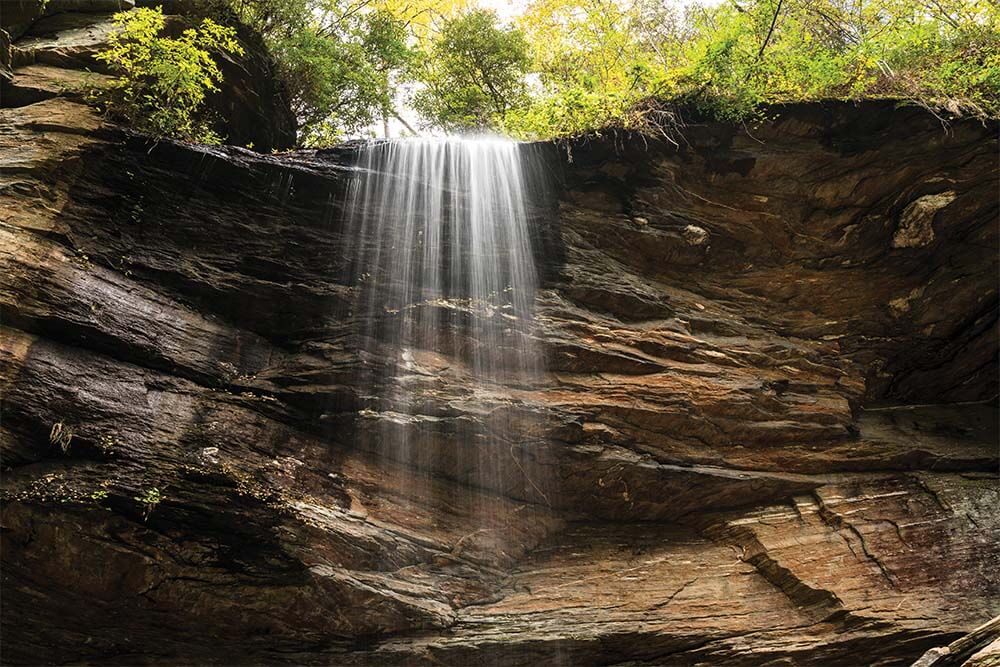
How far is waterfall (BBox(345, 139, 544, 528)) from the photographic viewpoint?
22.3ft

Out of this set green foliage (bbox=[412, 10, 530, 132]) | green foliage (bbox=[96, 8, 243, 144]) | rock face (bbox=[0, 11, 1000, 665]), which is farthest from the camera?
green foliage (bbox=[412, 10, 530, 132])

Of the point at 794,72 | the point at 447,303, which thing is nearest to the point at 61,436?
the point at 447,303

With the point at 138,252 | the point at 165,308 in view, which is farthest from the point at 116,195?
the point at 165,308

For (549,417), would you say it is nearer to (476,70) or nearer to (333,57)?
(333,57)

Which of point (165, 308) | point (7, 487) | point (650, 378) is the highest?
point (165, 308)

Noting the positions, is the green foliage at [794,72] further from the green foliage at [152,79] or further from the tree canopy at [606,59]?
the green foliage at [152,79]

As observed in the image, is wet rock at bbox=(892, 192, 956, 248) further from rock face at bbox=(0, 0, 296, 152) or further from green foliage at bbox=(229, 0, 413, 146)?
rock face at bbox=(0, 0, 296, 152)

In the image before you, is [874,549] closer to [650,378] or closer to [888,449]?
[888,449]

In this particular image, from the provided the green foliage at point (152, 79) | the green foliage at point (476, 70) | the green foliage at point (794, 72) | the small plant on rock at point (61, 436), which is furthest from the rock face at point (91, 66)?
the small plant on rock at point (61, 436)

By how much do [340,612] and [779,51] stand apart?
9.95 meters

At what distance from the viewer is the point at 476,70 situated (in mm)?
12758

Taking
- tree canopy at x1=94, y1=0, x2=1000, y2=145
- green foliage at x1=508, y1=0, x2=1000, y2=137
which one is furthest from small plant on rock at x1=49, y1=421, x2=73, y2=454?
green foliage at x1=508, y1=0, x2=1000, y2=137

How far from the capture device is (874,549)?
6.74 meters

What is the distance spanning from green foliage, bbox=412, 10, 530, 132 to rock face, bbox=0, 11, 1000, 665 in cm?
466
